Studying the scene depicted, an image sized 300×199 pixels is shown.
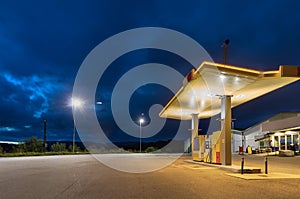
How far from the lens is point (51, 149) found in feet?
157

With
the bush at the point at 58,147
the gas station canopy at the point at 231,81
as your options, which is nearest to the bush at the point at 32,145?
the bush at the point at 58,147

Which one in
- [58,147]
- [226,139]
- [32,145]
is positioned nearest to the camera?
[226,139]

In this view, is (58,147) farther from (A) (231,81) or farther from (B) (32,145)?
(A) (231,81)

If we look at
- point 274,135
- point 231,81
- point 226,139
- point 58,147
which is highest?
point 231,81

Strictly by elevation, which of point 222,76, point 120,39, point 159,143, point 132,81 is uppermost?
point 120,39

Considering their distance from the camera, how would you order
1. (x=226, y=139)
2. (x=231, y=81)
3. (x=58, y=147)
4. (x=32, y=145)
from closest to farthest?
(x=231, y=81), (x=226, y=139), (x=32, y=145), (x=58, y=147)

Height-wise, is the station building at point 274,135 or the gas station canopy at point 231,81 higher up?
the gas station canopy at point 231,81

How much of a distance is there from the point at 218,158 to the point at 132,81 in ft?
64.6

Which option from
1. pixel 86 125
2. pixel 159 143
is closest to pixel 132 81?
pixel 86 125

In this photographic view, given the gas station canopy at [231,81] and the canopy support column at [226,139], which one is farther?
the canopy support column at [226,139]

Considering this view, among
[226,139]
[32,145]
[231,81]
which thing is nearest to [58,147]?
[32,145]

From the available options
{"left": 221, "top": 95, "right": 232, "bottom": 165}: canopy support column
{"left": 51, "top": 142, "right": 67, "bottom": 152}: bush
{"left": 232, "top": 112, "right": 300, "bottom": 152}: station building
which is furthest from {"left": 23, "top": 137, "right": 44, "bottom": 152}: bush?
{"left": 221, "top": 95, "right": 232, "bottom": 165}: canopy support column

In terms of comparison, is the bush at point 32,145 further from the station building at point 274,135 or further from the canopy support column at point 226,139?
the canopy support column at point 226,139

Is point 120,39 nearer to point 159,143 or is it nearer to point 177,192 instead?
point 177,192
